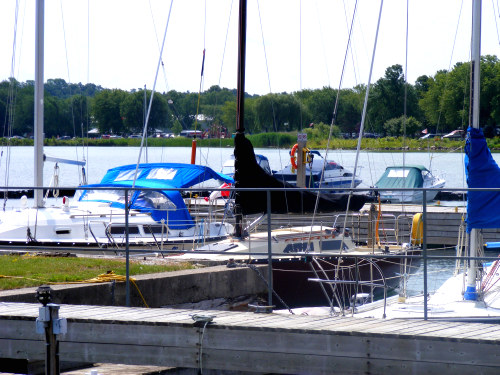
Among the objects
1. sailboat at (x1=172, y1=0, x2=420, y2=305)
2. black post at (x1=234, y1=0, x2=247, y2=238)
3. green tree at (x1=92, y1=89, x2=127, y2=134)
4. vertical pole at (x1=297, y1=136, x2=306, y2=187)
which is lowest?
sailboat at (x1=172, y1=0, x2=420, y2=305)

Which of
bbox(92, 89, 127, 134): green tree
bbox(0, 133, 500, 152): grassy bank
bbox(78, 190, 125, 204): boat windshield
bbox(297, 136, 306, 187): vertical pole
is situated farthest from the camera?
bbox(92, 89, 127, 134): green tree

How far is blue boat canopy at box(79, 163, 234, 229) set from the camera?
18562 mm

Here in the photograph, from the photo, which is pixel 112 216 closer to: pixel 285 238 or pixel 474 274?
pixel 285 238

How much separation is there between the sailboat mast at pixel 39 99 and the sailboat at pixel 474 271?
9.35m

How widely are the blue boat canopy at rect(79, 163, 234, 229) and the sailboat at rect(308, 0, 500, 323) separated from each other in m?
6.98

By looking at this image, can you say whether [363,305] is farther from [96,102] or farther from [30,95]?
[96,102]

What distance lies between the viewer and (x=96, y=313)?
7.92 meters

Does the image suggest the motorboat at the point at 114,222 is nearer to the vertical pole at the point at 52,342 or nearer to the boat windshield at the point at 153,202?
the boat windshield at the point at 153,202

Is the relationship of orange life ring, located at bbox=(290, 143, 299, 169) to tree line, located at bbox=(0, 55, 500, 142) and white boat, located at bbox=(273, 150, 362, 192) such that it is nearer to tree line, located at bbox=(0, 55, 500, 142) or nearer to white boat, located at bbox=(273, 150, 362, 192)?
white boat, located at bbox=(273, 150, 362, 192)

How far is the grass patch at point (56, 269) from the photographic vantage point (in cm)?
1007

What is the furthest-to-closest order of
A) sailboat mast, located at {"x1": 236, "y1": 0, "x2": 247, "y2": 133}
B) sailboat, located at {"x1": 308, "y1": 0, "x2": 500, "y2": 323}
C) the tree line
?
the tree line → sailboat mast, located at {"x1": 236, "y1": 0, "x2": 247, "y2": 133} → sailboat, located at {"x1": 308, "y1": 0, "x2": 500, "y2": 323}

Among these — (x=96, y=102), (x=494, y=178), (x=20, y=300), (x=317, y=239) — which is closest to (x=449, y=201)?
(x=317, y=239)

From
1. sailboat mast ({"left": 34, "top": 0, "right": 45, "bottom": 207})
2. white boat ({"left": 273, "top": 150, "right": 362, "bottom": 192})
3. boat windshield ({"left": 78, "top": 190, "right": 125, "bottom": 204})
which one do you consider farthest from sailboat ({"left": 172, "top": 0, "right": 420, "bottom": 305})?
white boat ({"left": 273, "top": 150, "right": 362, "bottom": 192})

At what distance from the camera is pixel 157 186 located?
63.7ft
